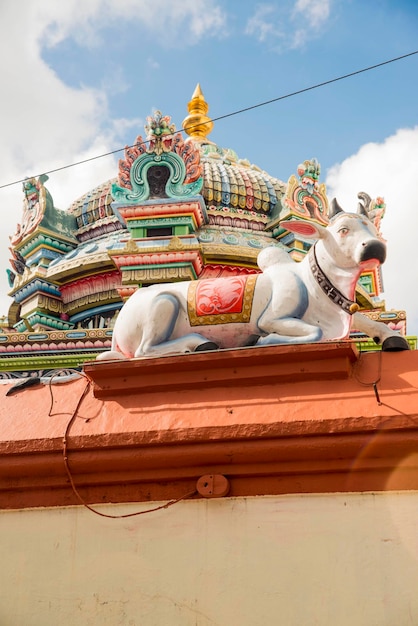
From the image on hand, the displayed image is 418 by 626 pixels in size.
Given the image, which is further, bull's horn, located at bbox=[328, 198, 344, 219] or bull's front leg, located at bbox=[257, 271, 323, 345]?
Answer: bull's horn, located at bbox=[328, 198, 344, 219]

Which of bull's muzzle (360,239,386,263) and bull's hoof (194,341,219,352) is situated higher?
bull's muzzle (360,239,386,263)

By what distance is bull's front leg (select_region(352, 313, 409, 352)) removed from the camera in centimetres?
475

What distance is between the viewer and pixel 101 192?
19.1 metres

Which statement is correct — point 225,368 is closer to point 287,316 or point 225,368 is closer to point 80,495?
point 287,316

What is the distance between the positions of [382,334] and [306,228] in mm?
910

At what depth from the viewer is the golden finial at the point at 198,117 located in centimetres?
2255

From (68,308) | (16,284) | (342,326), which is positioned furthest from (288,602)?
(16,284)

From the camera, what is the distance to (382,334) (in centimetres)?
510

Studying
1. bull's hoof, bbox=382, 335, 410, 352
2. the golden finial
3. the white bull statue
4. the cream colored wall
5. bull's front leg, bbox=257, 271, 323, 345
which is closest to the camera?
the cream colored wall

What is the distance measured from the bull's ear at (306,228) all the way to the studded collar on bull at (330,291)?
0.58 ft

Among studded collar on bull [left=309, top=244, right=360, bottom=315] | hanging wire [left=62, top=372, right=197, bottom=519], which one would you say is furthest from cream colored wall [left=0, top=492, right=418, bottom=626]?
studded collar on bull [left=309, top=244, right=360, bottom=315]

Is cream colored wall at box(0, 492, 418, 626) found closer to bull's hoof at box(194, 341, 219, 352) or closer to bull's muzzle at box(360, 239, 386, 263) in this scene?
bull's hoof at box(194, 341, 219, 352)

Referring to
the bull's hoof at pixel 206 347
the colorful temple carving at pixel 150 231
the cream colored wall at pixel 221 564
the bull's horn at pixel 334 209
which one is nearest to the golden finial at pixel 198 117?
the colorful temple carving at pixel 150 231

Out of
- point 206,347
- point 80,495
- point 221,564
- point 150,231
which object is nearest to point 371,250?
point 206,347
